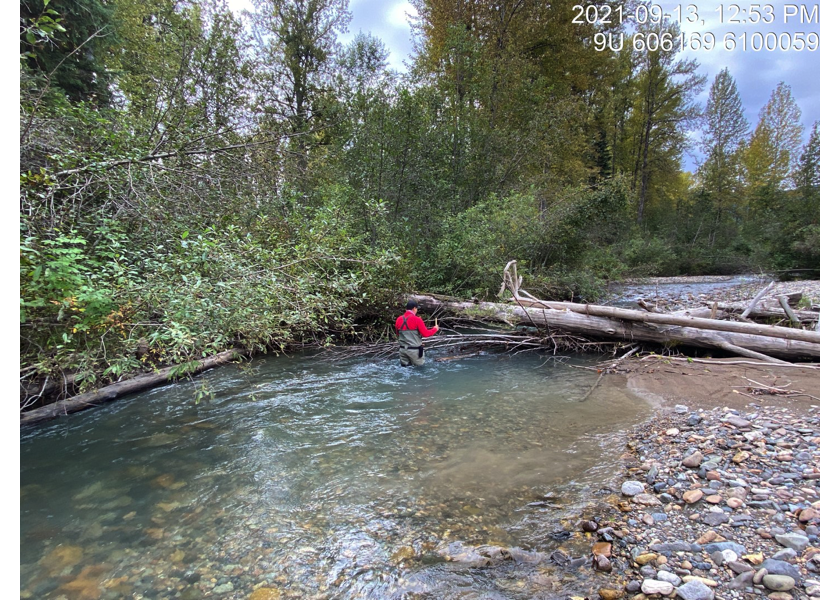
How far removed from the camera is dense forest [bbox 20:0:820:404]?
4.41 meters

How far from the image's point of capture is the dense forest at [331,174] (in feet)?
14.5

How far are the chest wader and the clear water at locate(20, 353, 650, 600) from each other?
60.6 inches

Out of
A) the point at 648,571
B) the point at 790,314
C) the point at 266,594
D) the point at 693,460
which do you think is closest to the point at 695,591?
the point at 648,571

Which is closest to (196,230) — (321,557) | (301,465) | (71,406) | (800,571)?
(71,406)

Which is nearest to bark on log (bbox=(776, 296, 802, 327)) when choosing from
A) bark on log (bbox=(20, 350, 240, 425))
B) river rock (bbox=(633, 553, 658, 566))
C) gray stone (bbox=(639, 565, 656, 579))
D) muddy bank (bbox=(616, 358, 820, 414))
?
muddy bank (bbox=(616, 358, 820, 414))

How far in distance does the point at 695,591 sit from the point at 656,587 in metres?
0.20

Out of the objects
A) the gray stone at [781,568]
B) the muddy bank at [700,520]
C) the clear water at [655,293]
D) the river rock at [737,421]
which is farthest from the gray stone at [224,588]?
the clear water at [655,293]

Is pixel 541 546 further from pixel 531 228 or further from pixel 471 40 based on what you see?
pixel 471 40

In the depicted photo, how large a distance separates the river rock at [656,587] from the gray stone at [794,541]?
916mm

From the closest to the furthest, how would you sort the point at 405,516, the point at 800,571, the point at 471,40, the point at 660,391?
the point at 800,571, the point at 405,516, the point at 660,391, the point at 471,40

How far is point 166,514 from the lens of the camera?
3.44m

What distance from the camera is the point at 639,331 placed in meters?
8.23

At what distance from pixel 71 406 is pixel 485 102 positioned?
17987 millimetres

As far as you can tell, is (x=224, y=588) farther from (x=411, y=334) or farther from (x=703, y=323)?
(x=703, y=323)
